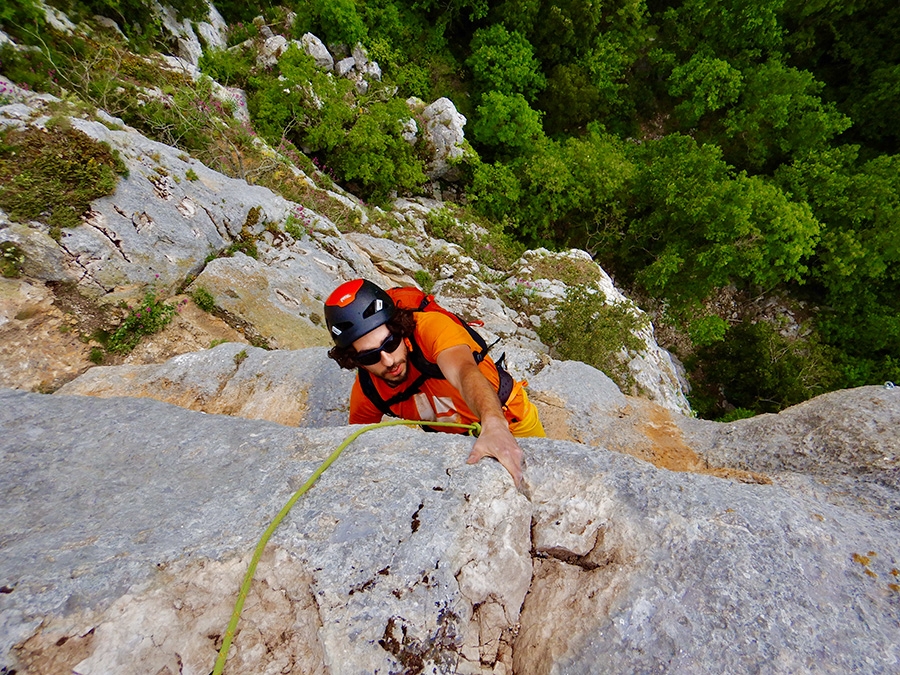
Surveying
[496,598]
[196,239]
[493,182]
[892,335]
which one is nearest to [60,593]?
[496,598]

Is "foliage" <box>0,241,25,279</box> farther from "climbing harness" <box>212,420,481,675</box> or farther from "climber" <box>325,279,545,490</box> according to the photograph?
"climbing harness" <box>212,420,481,675</box>

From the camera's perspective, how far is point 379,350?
3021 millimetres

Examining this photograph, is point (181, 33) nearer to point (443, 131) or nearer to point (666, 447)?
point (443, 131)

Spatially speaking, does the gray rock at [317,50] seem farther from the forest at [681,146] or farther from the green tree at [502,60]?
the green tree at [502,60]

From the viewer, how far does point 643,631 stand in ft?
6.10

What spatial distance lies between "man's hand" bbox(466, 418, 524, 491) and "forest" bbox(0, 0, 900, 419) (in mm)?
11992

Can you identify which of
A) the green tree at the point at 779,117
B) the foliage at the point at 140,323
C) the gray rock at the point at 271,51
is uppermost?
the green tree at the point at 779,117

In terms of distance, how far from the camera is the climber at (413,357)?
9.21ft

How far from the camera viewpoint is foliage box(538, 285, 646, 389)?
9.06 meters

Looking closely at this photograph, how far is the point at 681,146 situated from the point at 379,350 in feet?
60.7

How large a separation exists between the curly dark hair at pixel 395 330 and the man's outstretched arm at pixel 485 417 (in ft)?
1.42

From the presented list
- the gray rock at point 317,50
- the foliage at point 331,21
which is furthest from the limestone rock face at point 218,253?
the foliage at point 331,21

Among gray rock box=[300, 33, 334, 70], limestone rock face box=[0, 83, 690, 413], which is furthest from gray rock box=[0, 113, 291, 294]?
gray rock box=[300, 33, 334, 70]

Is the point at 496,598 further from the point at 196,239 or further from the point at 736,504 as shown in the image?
the point at 196,239
